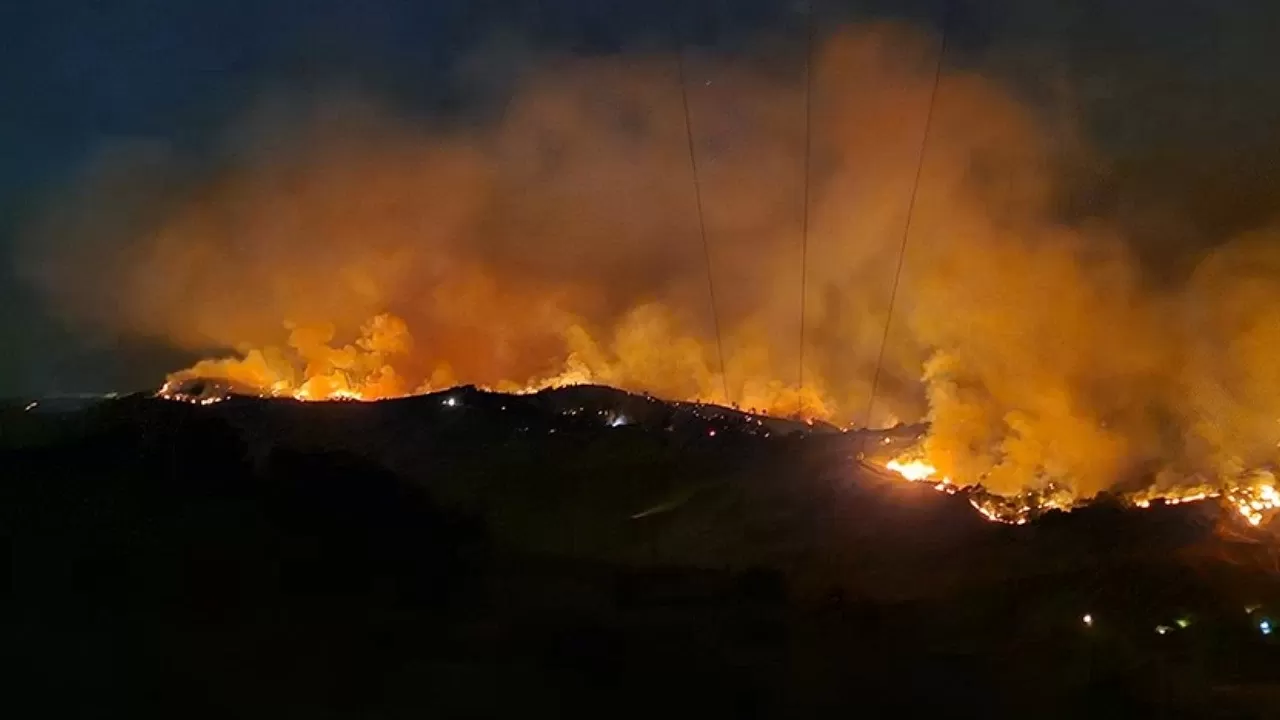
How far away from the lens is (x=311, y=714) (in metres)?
15.3

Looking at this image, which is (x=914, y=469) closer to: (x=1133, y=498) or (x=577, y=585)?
(x=1133, y=498)

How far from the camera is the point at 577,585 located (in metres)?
19.3

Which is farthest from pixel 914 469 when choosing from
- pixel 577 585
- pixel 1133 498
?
pixel 577 585

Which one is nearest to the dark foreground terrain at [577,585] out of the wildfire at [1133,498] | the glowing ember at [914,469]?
the wildfire at [1133,498]

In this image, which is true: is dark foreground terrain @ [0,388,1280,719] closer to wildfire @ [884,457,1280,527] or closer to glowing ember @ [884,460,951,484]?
wildfire @ [884,457,1280,527]

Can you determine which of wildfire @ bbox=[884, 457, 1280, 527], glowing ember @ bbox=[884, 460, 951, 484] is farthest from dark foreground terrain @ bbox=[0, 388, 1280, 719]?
glowing ember @ bbox=[884, 460, 951, 484]

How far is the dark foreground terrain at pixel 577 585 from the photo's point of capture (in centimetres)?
1650

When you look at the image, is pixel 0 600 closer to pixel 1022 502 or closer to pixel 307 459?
pixel 307 459

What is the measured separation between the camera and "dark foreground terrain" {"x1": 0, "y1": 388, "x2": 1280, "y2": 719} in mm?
16500

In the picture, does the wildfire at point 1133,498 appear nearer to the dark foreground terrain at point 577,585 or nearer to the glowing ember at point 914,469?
the glowing ember at point 914,469

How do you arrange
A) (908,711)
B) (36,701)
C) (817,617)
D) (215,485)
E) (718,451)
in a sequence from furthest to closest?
(718,451), (215,485), (817,617), (908,711), (36,701)

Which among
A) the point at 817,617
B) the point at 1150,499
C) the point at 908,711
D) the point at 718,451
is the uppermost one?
the point at 718,451

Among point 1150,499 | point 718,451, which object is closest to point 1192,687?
point 1150,499

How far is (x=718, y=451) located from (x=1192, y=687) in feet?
38.3
